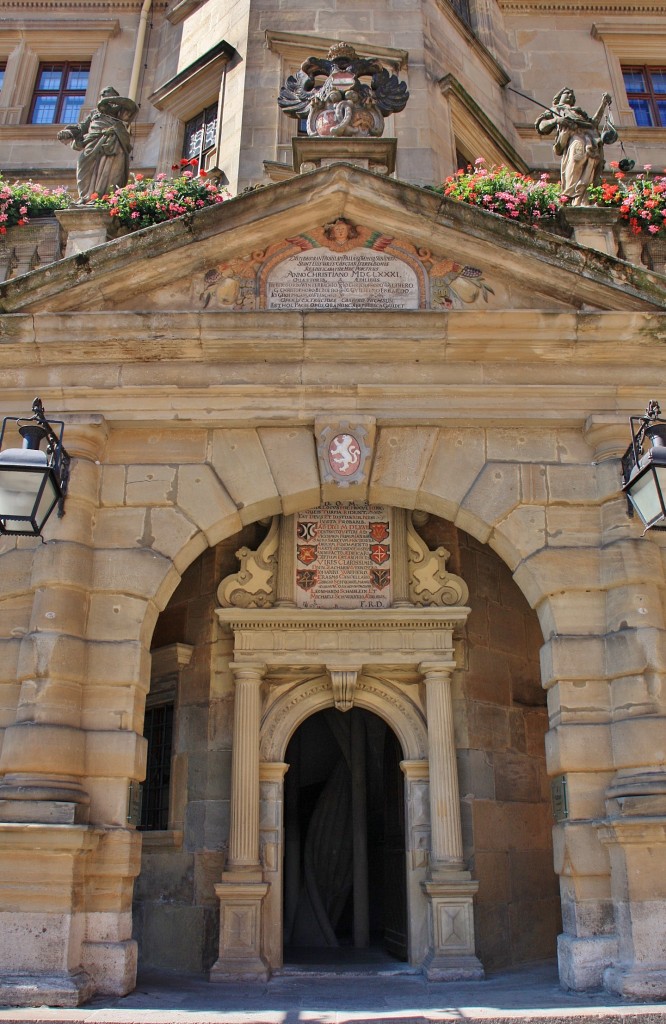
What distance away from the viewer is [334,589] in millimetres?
8906

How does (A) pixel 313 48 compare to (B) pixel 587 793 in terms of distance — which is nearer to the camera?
(B) pixel 587 793

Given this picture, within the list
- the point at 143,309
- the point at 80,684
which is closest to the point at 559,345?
the point at 143,309

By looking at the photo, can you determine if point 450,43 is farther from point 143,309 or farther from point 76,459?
point 76,459

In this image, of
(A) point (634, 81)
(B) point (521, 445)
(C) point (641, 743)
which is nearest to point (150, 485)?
(B) point (521, 445)

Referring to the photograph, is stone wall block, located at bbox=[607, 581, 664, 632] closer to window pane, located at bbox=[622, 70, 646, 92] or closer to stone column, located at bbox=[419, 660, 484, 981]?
stone column, located at bbox=[419, 660, 484, 981]

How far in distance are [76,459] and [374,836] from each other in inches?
259

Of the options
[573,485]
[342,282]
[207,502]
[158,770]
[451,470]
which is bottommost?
[158,770]

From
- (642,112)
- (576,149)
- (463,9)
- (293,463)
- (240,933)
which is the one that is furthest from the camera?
(463,9)

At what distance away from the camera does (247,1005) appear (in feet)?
20.6

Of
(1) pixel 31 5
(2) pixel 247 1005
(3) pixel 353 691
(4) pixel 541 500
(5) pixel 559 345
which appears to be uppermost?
(1) pixel 31 5

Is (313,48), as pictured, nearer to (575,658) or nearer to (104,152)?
(104,152)

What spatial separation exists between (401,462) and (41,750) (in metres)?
3.60

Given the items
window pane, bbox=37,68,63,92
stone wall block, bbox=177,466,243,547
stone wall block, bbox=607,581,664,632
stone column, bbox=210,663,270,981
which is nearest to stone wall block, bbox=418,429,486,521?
stone wall block, bbox=607,581,664,632

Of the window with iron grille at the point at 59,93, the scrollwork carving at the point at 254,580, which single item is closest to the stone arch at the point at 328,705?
the scrollwork carving at the point at 254,580
